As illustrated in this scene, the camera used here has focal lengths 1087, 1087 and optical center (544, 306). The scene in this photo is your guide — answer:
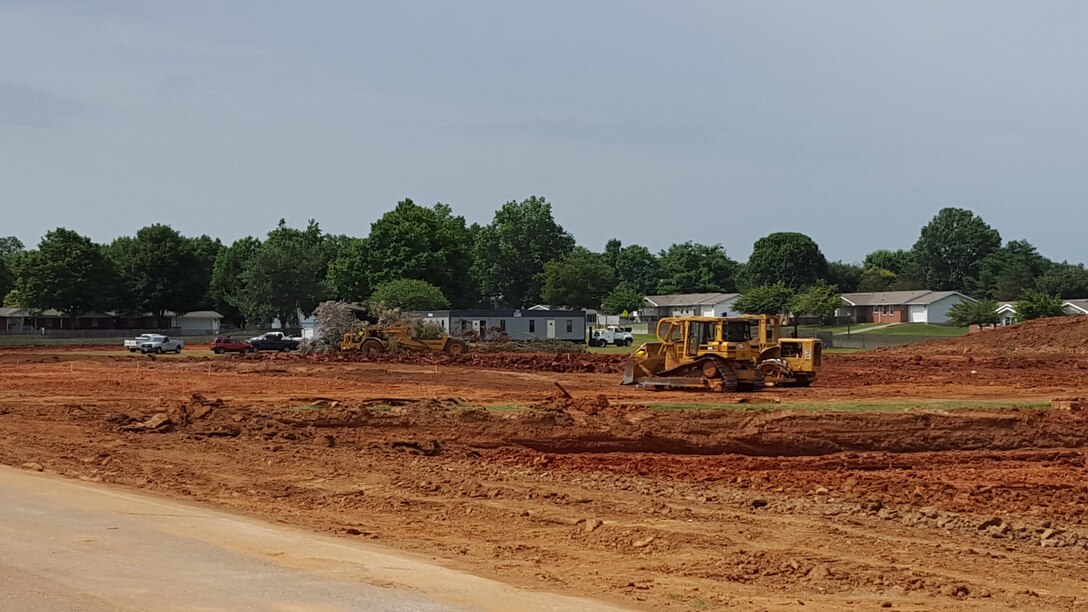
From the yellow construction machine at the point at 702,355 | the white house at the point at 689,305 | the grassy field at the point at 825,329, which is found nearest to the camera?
the yellow construction machine at the point at 702,355

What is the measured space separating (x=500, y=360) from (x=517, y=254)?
9755 cm

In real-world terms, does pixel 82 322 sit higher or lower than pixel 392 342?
higher

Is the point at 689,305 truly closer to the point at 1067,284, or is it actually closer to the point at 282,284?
the point at 1067,284

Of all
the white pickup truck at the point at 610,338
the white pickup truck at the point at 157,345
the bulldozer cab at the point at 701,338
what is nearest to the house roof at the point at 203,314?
the white pickup truck at the point at 157,345

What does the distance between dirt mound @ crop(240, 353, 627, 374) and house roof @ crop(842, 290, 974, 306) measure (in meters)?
82.0

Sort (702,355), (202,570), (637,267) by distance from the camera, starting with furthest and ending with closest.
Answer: (637,267)
(702,355)
(202,570)

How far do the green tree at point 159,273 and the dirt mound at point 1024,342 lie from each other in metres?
78.9

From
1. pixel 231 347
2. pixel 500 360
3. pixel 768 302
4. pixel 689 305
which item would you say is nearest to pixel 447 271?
pixel 768 302

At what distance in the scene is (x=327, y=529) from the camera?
13820mm

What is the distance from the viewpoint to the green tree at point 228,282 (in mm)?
118000

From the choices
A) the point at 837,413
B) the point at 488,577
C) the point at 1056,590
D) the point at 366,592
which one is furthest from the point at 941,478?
the point at 366,592

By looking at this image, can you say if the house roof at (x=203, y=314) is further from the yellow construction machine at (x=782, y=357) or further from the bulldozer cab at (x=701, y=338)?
the yellow construction machine at (x=782, y=357)

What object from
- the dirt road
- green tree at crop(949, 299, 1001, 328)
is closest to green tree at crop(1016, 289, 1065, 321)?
Result: green tree at crop(949, 299, 1001, 328)

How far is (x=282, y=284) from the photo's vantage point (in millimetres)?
107188
